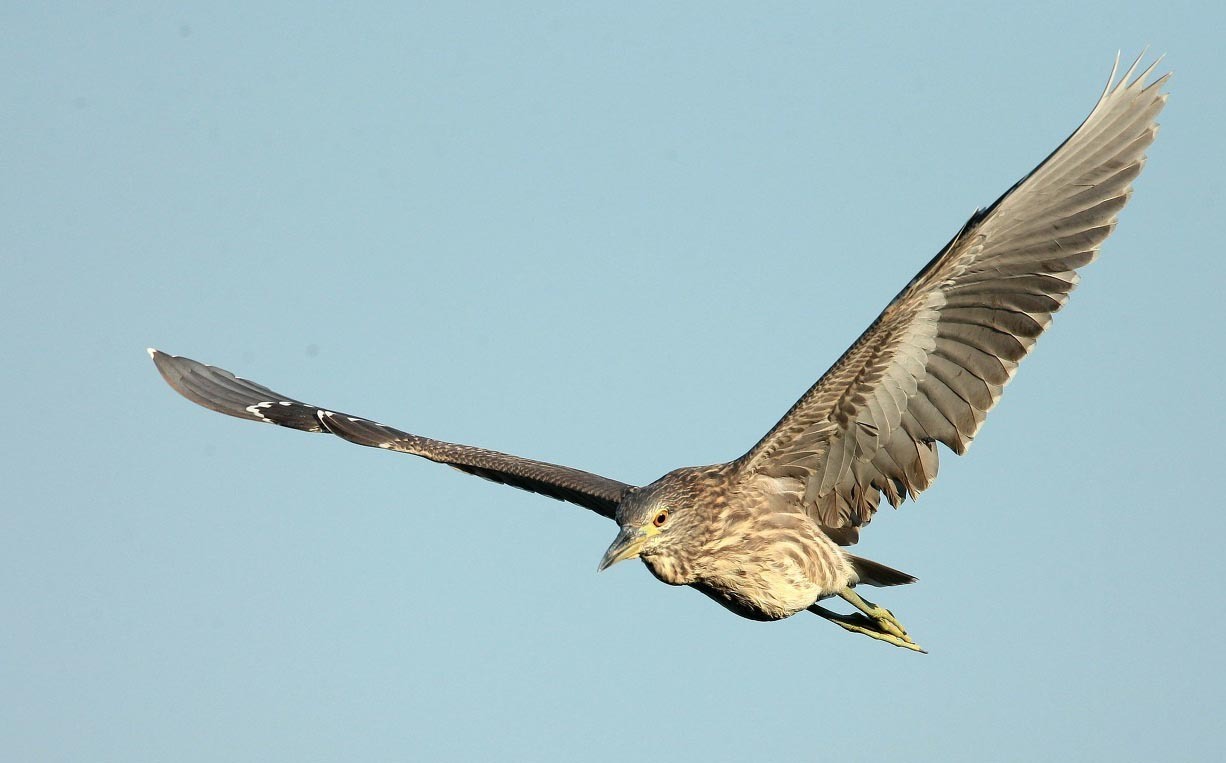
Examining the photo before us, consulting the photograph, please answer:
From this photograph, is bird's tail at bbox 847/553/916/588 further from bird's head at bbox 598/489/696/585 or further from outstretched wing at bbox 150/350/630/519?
outstretched wing at bbox 150/350/630/519

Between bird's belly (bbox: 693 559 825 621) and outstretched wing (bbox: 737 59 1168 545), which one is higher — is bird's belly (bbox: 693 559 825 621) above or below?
below

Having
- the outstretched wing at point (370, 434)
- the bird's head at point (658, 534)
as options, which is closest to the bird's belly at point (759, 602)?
the bird's head at point (658, 534)

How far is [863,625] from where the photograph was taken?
11.5 m

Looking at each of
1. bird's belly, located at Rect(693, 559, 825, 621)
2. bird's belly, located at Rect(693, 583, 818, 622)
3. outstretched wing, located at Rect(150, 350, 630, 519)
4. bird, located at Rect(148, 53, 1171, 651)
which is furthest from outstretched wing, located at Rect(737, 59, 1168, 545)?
outstretched wing, located at Rect(150, 350, 630, 519)

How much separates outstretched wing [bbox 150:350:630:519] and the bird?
4.97 feet

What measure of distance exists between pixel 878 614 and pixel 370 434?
503 centimetres

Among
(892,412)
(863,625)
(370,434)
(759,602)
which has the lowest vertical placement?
(370,434)

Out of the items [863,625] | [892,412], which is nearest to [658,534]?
[892,412]

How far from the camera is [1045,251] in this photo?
32.6ft

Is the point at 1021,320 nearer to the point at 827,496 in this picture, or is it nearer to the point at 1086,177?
the point at 1086,177

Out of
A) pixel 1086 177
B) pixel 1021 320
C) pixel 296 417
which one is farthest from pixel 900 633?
pixel 296 417

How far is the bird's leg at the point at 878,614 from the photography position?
11.2m

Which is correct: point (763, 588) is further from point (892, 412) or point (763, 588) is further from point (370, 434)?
point (370, 434)

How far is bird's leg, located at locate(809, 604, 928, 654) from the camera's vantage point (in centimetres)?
1139
